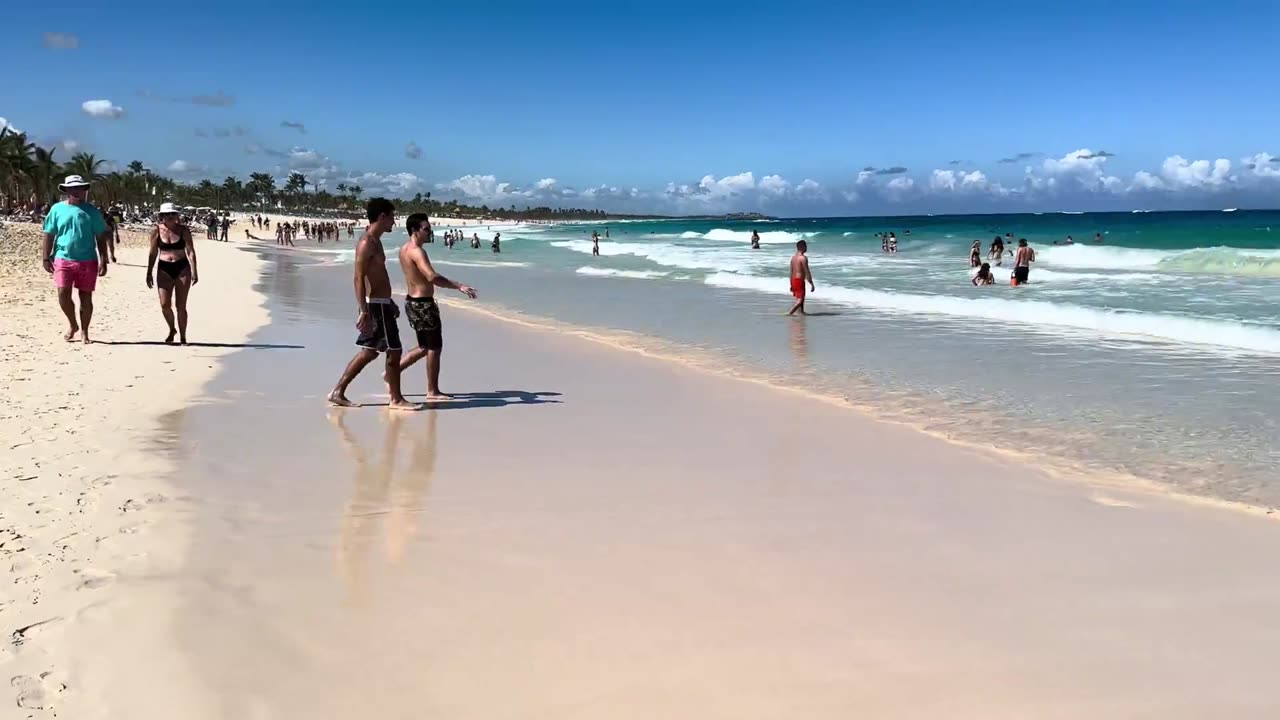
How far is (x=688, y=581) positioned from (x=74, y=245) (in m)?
8.97

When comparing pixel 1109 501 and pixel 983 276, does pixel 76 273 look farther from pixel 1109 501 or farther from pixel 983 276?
pixel 983 276

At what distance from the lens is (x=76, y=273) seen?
994cm

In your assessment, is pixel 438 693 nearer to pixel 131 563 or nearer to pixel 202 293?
pixel 131 563

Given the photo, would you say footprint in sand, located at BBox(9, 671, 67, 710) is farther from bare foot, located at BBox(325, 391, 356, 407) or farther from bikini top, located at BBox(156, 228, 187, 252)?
bikini top, located at BBox(156, 228, 187, 252)

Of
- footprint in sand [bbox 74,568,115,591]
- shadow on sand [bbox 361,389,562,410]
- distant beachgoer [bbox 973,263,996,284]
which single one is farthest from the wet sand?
distant beachgoer [bbox 973,263,996,284]

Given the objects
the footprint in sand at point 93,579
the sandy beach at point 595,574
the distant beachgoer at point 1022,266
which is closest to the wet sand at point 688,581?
the sandy beach at point 595,574

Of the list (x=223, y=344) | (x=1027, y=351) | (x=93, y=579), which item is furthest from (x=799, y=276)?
(x=93, y=579)

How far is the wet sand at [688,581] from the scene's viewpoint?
9.91 ft

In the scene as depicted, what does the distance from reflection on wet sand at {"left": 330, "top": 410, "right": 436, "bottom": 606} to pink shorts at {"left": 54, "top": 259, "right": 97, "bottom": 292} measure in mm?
4926

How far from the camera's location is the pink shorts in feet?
32.4

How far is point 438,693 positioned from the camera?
2.96m

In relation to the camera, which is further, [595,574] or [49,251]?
[49,251]

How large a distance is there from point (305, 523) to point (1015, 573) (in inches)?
134

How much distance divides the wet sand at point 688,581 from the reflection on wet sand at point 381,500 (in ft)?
0.08
